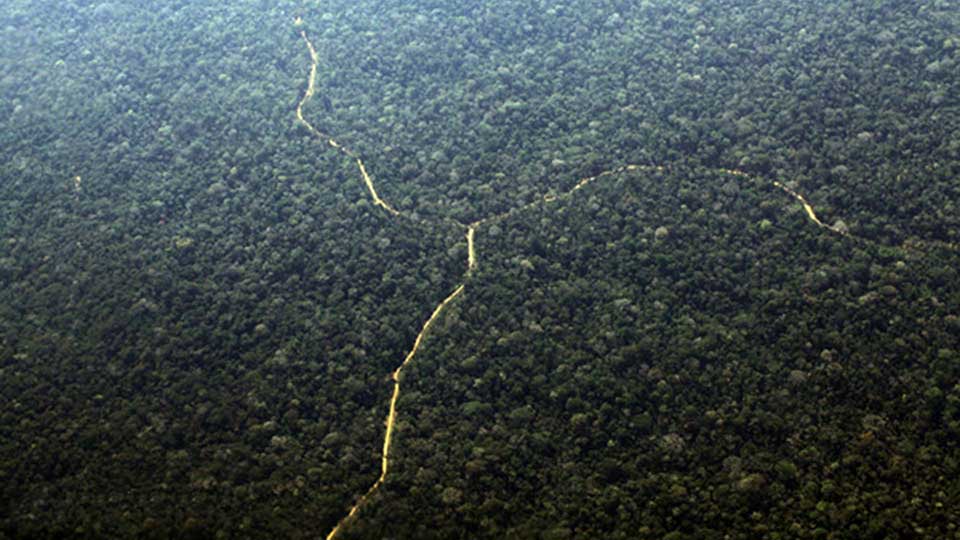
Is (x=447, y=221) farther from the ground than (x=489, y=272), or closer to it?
farther from the ground

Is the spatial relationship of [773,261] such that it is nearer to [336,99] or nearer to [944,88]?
[944,88]

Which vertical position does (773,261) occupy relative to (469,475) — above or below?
above

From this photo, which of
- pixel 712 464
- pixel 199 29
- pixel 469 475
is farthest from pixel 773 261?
pixel 199 29

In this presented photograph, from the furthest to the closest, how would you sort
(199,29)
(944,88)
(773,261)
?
(199,29) < (944,88) < (773,261)

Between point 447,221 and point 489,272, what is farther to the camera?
point 447,221
